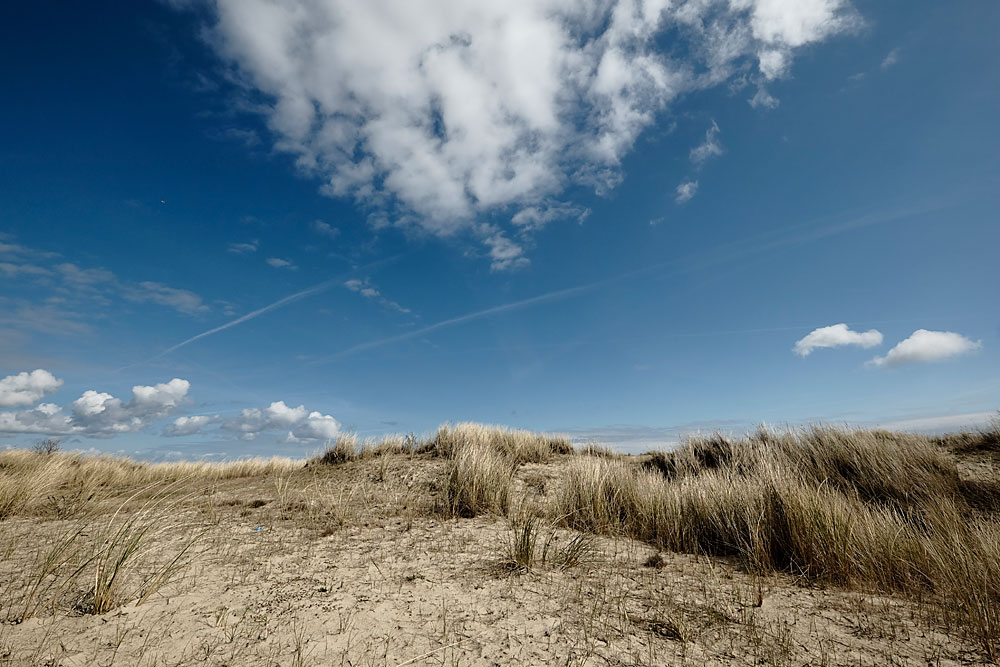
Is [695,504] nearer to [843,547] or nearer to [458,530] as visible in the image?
[843,547]

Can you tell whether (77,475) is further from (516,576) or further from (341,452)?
(516,576)

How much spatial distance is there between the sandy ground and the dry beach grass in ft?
0.06

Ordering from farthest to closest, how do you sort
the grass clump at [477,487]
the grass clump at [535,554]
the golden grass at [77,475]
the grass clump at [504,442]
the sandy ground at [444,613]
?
the grass clump at [504,442]
the golden grass at [77,475]
the grass clump at [477,487]
the grass clump at [535,554]
the sandy ground at [444,613]

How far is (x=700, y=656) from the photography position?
106 inches

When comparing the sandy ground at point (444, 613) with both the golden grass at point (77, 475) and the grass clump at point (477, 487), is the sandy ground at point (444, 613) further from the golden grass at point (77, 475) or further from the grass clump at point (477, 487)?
the golden grass at point (77, 475)

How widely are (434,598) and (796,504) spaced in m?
3.73

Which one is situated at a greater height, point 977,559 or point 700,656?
point 977,559

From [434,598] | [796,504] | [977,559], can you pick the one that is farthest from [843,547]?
[434,598]

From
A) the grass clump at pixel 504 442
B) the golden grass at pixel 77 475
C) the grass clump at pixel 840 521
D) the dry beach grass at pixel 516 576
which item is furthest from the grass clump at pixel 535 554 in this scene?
the golden grass at pixel 77 475

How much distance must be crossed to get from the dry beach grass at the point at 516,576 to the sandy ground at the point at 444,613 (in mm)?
18

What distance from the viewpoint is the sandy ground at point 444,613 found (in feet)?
8.81

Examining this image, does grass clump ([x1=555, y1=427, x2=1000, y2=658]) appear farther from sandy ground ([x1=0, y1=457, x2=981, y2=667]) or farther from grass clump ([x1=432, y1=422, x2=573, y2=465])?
grass clump ([x1=432, y1=422, x2=573, y2=465])

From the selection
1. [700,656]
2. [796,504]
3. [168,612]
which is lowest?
[700,656]

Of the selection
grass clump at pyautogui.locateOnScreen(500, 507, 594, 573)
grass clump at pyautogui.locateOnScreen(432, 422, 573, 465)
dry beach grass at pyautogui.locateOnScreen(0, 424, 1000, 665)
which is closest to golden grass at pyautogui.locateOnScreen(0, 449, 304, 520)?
dry beach grass at pyautogui.locateOnScreen(0, 424, 1000, 665)
